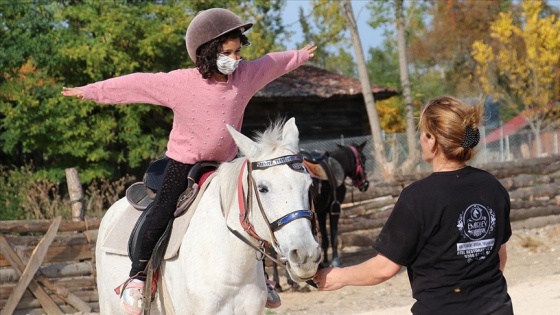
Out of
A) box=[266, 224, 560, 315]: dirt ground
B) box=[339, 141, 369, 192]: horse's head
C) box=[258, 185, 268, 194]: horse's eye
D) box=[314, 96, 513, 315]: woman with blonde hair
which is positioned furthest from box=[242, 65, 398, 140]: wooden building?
box=[314, 96, 513, 315]: woman with blonde hair

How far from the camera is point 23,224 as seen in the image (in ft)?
36.2

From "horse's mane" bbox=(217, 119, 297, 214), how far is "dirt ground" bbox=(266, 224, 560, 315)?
15.4 ft

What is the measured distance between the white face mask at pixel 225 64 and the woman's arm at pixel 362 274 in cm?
168

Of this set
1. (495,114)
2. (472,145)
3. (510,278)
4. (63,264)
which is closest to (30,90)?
(63,264)

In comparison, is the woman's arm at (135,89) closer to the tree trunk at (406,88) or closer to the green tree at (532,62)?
the tree trunk at (406,88)

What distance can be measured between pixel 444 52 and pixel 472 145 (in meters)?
45.6

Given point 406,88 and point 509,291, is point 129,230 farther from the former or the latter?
point 406,88

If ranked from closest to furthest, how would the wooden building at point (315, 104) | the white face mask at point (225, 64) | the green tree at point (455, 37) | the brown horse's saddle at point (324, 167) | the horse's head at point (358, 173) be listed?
1. the white face mask at point (225, 64)
2. the brown horse's saddle at point (324, 167)
3. the horse's head at point (358, 173)
4. the wooden building at point (315, 104)
5. the green tree at point (455, 37)

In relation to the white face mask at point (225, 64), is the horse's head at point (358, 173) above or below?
below

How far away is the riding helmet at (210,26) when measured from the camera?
5.22 meters

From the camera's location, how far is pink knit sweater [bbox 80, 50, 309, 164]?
5285 mm

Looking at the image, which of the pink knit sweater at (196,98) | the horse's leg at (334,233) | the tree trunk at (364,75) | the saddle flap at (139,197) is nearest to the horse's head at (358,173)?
the horse's leg at (334,233)

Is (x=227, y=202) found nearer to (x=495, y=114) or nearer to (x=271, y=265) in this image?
(x=271, y=265)

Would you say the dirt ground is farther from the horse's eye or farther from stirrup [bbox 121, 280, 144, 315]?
the horse's eye
